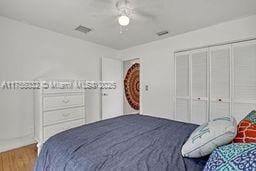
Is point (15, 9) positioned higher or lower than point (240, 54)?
higher

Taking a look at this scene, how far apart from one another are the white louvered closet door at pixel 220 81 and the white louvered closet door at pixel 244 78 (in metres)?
0.10

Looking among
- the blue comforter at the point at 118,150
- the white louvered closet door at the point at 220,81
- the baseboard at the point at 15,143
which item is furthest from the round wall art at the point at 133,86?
the blue comforter at the point at 118,150

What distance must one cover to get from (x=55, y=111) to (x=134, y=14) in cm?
215

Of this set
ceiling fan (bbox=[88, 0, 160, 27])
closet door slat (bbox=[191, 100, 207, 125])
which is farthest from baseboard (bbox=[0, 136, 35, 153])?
closet door slat (bbox=[191, 100, 207, 125])

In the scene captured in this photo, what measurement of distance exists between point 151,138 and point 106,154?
477mm

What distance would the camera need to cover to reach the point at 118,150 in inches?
45.9

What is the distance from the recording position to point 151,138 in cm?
143

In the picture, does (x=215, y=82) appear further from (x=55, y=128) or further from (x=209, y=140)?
(x=55, y=128)

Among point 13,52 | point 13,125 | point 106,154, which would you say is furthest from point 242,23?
point 13,125

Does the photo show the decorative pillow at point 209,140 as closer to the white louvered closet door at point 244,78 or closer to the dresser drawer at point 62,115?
the white louvered closet door at point 244,78

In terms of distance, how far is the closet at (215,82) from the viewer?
2.52 meters

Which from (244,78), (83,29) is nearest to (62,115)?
A: (83,29)

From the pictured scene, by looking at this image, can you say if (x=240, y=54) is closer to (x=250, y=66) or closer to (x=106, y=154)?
(x=250, y=66)

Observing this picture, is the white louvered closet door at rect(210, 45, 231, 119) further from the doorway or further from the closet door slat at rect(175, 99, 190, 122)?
the doorway
